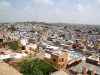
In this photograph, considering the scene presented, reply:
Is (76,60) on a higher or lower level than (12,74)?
lower

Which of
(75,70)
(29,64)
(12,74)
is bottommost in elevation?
(75,70)

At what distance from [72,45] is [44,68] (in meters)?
22.0

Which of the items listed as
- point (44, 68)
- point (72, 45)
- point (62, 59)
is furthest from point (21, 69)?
point (72, 45)

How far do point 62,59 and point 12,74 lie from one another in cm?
1051

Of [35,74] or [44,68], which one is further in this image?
[44,68]

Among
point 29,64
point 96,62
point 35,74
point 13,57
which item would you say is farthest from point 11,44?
point 96,62

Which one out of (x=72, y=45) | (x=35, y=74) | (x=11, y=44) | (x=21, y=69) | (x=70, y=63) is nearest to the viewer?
(x=35, y=74)

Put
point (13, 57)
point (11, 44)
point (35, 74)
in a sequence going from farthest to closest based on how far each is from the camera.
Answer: point (11, 44), point (13, 57), point (35, 74)

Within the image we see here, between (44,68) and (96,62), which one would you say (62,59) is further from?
(96,62)

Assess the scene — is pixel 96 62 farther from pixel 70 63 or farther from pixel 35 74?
pixel 35 74

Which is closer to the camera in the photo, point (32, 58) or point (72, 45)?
point (32, 58)

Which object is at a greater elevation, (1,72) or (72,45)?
(1,72)

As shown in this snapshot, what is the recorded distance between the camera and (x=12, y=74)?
394 inches

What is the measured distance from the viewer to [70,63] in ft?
68.4
